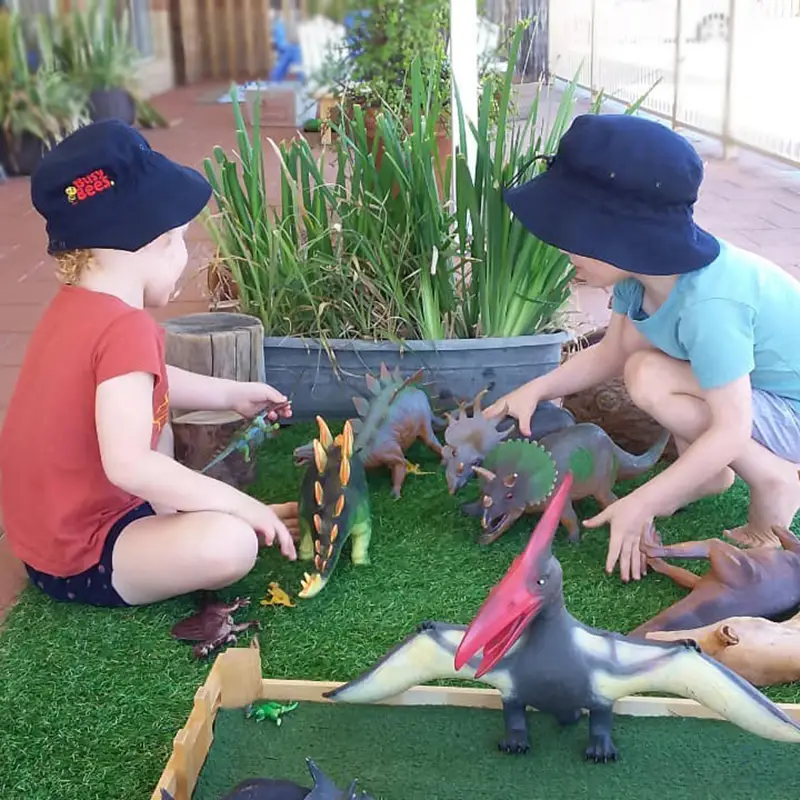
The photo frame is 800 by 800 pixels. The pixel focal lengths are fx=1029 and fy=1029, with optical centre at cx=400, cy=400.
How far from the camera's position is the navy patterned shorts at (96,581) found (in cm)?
165

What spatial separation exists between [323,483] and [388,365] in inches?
26.4

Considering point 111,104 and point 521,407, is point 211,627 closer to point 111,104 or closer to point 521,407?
point 521,407

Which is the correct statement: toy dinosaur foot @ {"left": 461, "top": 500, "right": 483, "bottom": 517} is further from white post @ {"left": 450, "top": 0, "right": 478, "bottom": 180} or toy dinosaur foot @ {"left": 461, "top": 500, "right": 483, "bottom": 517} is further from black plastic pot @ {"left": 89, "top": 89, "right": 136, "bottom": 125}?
white post @ {"left": 450, "top": 0, "right": 478, "bottom": 180}

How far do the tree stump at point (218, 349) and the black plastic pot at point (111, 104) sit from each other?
45 cm

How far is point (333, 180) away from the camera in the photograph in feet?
8.62

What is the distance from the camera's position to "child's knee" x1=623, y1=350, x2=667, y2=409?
183cm

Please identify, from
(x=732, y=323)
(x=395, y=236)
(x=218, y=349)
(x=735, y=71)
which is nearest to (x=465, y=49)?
(x=395, y=236)

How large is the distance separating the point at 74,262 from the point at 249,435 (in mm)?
486

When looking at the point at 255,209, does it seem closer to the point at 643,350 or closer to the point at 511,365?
the point at 511,365

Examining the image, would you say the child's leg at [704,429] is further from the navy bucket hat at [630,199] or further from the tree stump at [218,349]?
the tree stump at [218,349]

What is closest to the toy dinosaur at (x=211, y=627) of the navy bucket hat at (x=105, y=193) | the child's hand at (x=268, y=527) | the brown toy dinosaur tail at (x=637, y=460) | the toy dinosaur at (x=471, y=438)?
the child's hand at (x=268, y=527)

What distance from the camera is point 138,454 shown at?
1.53 m

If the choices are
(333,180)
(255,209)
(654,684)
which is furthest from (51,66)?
(654,684)

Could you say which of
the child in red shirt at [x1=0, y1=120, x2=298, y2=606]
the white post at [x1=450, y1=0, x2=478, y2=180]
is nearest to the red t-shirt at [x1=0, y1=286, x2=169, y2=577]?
the child in red shirt at [x1=0, y1=120, x2=298, y2=606]
